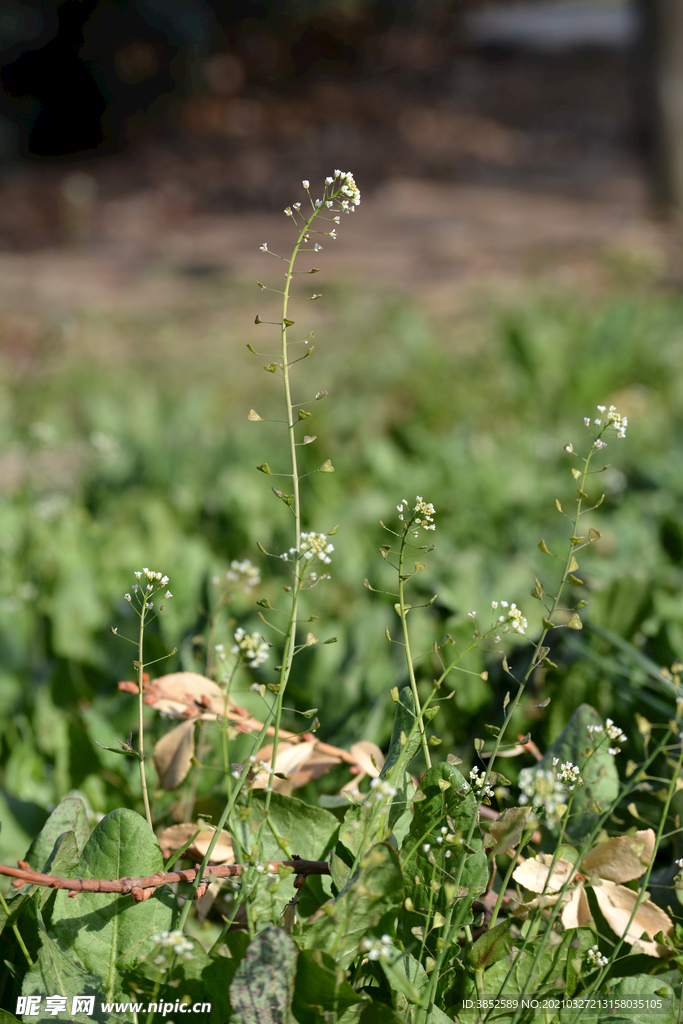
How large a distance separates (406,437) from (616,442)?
0.77 meters

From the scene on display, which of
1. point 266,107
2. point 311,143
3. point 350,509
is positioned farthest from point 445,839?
point 266,107

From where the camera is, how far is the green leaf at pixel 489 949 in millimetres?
958

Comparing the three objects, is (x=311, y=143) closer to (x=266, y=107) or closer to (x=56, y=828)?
(x=266, y=107)

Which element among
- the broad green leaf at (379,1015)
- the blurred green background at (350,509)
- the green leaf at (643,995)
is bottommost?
the blurred green background at (350,509)

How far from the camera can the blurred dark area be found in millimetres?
12648

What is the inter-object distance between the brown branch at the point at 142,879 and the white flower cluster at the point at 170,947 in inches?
2.4

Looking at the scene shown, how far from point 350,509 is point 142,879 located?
1.84 m

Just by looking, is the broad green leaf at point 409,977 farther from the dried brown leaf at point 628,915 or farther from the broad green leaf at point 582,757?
the broad green leaf at point 582,757

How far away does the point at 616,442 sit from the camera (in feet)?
10.6

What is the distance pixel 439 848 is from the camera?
991 mm

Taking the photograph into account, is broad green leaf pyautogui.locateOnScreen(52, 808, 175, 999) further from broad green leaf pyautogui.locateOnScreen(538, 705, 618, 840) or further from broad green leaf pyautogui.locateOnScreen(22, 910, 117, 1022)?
broad green leaf pyautogui.locateOnScreen(538, 705, 618, 840)

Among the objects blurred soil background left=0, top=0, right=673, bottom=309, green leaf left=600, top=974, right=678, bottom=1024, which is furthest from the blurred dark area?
green leaf left=600, top=974, right=678, bottom=1024

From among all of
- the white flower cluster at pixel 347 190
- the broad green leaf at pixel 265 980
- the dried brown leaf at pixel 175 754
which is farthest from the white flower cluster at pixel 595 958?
the white flower cluster at pixel 347 190

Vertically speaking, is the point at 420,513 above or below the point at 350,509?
above
